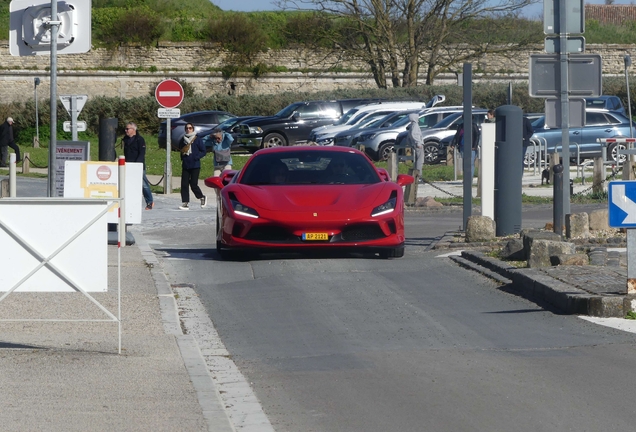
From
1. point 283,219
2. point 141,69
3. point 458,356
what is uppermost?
point 141,69

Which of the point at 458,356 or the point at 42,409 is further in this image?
the point at 458,356

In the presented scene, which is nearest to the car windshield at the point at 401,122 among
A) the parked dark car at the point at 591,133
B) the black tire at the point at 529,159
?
the parked dark car at the point at 591,133

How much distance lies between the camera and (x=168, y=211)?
2169 cm

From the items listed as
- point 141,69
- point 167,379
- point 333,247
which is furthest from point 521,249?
point 141,69

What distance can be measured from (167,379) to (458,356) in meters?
2.12

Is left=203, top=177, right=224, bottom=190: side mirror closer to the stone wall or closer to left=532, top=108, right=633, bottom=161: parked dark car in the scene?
left=532, top=108, right=633, bottom=161: parked dark car

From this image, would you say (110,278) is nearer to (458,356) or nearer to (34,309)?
(34,309)

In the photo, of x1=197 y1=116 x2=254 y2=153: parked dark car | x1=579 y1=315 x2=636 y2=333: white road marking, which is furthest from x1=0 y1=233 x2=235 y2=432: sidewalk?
x1=197 y1=116 x2=254 y2=153: parked dark car

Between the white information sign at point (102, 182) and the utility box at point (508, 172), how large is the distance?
4850mm

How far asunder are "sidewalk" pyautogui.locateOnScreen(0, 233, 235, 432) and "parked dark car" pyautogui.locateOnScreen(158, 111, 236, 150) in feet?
102

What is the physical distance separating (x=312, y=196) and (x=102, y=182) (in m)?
3.40

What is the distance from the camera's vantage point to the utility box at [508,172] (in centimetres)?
1453

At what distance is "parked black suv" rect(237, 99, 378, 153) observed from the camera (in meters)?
38.8

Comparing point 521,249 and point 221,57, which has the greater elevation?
point 221,57
